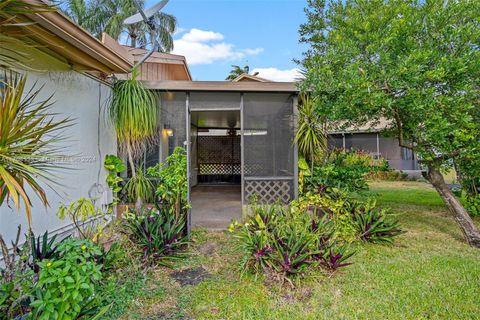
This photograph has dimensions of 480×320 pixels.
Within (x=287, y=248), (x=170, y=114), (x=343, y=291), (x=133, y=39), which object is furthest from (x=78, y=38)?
(x=133, y=39)

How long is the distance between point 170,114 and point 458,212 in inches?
212

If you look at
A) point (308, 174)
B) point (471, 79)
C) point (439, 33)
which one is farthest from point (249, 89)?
point (471, 79)

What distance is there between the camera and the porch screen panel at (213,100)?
199 inches

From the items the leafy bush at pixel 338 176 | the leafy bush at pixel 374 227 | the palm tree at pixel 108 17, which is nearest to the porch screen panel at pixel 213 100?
the leafy bush at pixel 338 176

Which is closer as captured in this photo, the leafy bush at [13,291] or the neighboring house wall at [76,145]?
the leafy bush at [13,291]

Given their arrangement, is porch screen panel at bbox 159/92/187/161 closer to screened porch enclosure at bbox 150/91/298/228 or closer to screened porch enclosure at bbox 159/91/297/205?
screened porch enclosure at bbox 150/91/298/228

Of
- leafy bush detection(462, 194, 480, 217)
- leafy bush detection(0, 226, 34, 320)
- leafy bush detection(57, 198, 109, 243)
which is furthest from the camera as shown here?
leafy bush detection(462, 194, 480, 217)

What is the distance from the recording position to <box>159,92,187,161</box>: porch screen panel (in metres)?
5.00

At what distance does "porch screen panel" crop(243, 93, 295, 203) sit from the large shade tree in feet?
3.82

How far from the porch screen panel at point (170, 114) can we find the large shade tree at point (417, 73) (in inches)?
99.2

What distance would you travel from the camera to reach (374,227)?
13.1 ft

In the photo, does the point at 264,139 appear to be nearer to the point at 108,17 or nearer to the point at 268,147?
the point at 268,147

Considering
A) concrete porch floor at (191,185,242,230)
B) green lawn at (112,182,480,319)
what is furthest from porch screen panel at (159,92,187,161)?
green lawn at (112,182,480,319)

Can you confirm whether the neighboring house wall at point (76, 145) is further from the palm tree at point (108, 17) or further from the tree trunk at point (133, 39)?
the tree trunk at point (133, 39)
